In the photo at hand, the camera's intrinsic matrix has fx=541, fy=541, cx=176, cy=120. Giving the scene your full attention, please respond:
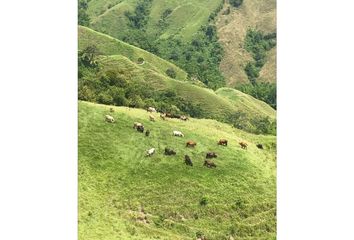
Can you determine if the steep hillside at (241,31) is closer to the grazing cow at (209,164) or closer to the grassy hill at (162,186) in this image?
the grassy hill at (162,186)

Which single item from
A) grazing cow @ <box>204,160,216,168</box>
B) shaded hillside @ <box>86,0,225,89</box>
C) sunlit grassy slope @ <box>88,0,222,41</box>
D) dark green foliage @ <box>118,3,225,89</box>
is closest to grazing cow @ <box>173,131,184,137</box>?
grazing cow @ <box>204,160,216,168</box>

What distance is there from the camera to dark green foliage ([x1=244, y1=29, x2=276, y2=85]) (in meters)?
68.0

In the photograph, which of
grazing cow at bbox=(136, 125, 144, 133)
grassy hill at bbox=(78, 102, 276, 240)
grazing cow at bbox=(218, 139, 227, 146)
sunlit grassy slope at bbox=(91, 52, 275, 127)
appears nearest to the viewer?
grassy hill at bbox=(78, 102, 276, 240)

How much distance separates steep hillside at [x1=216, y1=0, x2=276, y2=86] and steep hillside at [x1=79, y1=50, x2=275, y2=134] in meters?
14.4

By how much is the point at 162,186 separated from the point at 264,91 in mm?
26453

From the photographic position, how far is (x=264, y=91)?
186 feet

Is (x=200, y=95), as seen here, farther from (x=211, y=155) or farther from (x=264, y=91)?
(x=211, y=155)

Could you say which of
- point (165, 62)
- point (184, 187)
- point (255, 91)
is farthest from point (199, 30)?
point (184, 187)

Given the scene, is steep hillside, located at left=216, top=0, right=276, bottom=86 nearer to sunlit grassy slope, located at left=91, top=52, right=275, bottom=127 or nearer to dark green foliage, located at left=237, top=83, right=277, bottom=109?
dark green foliage, located at left=237, top=83, right=277, bottom=109

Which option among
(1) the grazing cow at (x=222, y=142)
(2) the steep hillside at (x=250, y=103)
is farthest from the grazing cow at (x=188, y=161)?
A: (2) the steep hillside at (x=250, y=103)

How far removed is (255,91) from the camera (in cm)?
5681
